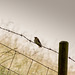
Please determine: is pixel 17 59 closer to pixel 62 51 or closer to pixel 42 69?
pixel 42 69

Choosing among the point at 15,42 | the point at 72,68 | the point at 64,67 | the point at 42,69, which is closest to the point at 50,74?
the point at 42,69

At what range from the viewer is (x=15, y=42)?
15.7 ft

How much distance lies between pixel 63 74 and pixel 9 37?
9.61 ft

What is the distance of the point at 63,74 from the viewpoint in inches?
80.9

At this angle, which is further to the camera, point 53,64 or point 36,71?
point 53,64

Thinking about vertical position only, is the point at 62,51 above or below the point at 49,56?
below

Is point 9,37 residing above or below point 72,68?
above

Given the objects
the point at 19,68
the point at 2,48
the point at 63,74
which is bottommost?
the point at 63,74

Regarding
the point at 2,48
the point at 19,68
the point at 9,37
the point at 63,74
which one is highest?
the point at 9,37

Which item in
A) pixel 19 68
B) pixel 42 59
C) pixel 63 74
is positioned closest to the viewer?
pixel 63 74

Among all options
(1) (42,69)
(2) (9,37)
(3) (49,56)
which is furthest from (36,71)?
(2) (9,37)

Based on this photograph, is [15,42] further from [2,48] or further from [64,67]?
[64,67]

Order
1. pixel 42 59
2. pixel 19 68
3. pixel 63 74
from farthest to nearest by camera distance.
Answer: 1. pixel 42 59
2. pixel 19 68
3. pixel 63 74

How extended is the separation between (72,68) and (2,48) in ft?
4.53
